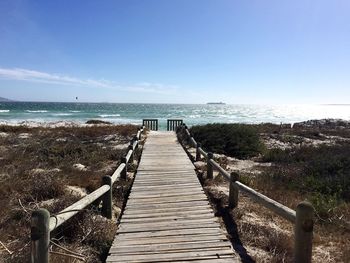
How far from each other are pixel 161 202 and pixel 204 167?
4644mm

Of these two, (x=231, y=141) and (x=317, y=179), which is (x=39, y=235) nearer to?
(x=317, y=179)

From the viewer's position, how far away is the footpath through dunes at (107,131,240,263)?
5109 mm

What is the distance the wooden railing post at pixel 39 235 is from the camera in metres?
3.88

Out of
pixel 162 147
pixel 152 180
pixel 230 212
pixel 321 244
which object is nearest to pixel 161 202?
pixel 230 212

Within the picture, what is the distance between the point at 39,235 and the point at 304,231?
10.3 feet

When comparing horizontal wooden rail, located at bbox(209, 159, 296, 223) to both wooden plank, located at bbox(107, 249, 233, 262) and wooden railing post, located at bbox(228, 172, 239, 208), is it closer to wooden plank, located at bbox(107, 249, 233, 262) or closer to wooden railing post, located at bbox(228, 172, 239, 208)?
wooden railing post, located at bbox(228, 172, 239, 208)

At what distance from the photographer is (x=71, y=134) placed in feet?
84.9

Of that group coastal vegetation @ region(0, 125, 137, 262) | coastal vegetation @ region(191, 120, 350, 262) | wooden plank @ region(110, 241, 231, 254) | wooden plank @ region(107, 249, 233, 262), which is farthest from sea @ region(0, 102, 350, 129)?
wooden plank @ region(107, 249, 233, 262)

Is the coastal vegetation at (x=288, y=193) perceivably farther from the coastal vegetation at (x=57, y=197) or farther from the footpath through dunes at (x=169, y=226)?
the coastal vegetation at (x=57, y=197)

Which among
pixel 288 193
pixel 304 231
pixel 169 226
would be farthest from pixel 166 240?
pixel 288 193

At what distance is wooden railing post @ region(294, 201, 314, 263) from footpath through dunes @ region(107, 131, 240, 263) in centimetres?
100

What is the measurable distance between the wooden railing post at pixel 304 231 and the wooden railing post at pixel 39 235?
9.86ft

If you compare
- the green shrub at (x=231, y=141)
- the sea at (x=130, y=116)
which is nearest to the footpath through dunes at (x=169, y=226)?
the green shrub at (x=231, y=141)

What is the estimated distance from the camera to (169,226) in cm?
629
